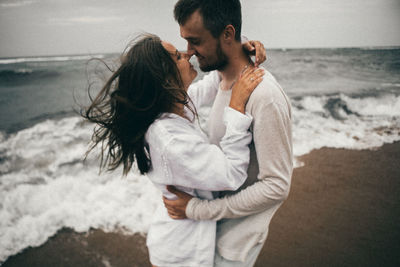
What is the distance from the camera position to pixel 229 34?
1.76 m

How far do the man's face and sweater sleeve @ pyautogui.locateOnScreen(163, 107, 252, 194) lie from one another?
20.8 inches

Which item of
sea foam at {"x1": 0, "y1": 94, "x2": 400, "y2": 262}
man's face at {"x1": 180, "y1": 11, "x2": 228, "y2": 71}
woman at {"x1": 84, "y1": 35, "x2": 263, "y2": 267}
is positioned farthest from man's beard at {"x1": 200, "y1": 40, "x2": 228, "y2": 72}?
sea foam at {"x1": 0, "y1": 94, "x2": 400, "y2": 262}

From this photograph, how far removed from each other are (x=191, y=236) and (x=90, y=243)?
230 centimetres

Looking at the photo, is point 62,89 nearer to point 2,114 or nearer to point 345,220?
point 2,114

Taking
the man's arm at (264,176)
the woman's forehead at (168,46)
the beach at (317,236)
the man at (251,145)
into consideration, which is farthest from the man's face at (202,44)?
the beach at (317,236)

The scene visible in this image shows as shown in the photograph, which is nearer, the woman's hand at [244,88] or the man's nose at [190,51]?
the woman's hand at [244,88]

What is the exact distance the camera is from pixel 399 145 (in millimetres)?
5363

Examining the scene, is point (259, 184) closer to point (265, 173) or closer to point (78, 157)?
point (265, 173)

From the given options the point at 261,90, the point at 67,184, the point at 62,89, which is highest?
the point at 261,90

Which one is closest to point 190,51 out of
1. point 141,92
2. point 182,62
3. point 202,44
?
point 202,44

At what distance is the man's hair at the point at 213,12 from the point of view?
1.66 m

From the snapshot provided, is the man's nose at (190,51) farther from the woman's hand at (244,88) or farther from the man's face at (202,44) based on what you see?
the woman's hand at (244,88)

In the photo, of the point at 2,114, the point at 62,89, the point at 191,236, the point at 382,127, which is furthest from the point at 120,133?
the point at 62,89

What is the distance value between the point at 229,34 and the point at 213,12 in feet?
0.61
